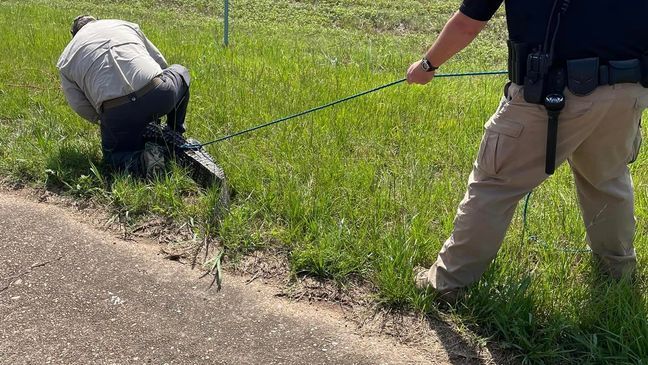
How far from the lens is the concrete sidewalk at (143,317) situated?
2.55m

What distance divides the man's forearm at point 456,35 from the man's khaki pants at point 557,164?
0.93ft

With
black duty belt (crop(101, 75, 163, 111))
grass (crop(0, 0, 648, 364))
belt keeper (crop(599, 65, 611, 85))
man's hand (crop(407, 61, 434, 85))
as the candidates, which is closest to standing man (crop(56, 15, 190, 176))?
black duty belt (crop(101, 75, 163, 111))

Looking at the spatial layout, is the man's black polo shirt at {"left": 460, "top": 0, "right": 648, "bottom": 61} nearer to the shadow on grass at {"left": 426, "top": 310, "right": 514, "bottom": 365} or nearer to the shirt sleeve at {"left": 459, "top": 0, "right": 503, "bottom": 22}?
the shirt sleeve at {"left": 459, "top": 0, "right": 503, "bottom": 22}

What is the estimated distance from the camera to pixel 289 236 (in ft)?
10.8

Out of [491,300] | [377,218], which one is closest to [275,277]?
[377,218]

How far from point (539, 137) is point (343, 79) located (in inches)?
143

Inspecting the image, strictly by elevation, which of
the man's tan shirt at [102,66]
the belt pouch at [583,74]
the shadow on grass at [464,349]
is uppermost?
the belt pouch at [583,74]

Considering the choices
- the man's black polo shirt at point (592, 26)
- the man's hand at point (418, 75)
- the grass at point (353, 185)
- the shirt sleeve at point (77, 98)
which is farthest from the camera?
the shirt sleeve at point (77, 98)

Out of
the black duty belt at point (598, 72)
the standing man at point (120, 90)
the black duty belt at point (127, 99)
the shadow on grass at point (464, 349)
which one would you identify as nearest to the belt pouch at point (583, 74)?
the black duty belt at point (598, 72)

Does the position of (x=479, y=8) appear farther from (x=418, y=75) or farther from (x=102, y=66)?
(x=102, y=66)

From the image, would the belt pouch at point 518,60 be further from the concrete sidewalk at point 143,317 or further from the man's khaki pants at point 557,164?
the concrete sidewalk at point 143,317

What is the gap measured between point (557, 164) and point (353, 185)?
149 cm

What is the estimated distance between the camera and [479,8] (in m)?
2.46

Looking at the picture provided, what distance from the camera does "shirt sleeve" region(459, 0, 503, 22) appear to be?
2451mm
